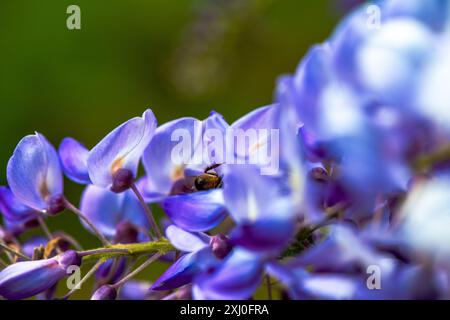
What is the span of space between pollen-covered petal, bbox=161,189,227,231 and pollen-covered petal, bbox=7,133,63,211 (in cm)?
10

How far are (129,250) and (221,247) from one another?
0.08 metres

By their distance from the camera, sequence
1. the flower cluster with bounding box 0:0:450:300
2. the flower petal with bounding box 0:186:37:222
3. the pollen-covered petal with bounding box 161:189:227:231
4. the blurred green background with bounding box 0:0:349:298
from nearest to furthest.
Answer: the flower cluster with bounding box 0:0:450:300
the pollen-covered petal with bounding box 161:189:227:231
the flower petal with bounding box 0:186:37:222
the blurred green background with bounding box 0:0:349:298

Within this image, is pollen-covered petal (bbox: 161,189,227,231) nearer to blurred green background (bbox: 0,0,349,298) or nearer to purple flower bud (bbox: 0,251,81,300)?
purple flower bud (bbox: 0,251,81,300)

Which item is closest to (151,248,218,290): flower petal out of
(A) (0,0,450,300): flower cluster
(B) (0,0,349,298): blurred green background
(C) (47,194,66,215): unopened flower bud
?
(A) (0,0,450,300): flower cluster

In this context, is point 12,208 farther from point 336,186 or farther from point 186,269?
point 336,186

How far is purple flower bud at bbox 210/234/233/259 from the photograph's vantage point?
17.0 inches

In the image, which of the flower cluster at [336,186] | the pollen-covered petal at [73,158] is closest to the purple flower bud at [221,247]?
the flower cluster at [336,186]

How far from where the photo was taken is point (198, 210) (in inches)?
17.3

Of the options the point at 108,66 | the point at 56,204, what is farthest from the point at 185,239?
the point at 108,66

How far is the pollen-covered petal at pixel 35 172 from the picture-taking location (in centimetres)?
49

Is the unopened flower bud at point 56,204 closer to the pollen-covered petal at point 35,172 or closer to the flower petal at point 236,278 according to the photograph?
the pollen-covered petal at point 35,172

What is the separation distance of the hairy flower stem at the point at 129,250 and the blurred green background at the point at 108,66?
130 centimetres

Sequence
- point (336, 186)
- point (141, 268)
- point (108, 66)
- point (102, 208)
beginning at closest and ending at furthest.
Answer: point (336, 186) < point (141, 268) < point (102, 208) < point (108, 66)
